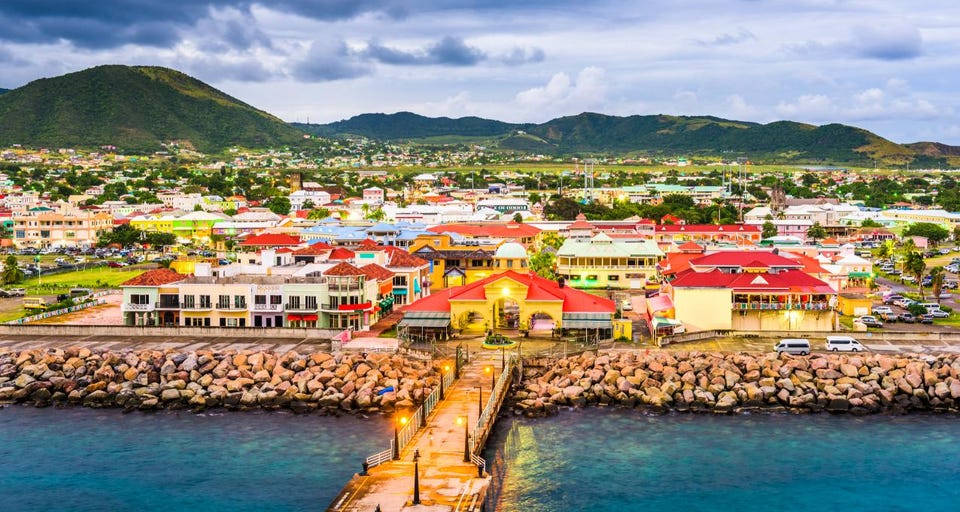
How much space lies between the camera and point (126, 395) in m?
39.2

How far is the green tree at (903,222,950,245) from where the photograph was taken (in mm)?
110000

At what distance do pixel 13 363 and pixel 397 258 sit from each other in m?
25.2

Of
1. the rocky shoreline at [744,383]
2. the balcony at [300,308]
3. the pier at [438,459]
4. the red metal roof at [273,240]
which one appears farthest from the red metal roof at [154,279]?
the red metal roof at [273,240]

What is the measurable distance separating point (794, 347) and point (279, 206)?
395ft

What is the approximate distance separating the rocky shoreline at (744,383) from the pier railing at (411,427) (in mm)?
3377

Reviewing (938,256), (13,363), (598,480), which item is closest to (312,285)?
(13,363)

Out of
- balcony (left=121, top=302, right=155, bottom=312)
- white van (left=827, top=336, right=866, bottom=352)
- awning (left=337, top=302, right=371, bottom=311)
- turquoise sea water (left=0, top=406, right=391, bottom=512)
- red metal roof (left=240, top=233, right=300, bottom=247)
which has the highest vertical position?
red metal roof (left=240, top=233, right=300, bottom=247)

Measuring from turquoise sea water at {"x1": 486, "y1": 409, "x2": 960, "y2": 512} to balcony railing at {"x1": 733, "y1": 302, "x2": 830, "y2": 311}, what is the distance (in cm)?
1277

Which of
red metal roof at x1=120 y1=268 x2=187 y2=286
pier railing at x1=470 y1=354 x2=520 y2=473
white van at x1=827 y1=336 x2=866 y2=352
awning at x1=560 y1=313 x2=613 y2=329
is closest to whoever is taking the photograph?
pier railing at x1=470 y1=354 x2=520 y2=473

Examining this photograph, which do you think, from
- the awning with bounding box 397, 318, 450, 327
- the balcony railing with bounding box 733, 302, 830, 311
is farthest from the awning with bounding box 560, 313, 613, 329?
the balcony railing with bounding box 733, 302, 830, 311

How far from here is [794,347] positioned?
43594 mm

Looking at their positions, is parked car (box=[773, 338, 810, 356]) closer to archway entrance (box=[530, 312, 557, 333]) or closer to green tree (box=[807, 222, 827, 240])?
archway entrance (box=[530, 312, 557, 333])

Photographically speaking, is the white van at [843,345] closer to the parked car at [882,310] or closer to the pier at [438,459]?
the parked car at [882,310]

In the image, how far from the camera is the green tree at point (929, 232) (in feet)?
361
